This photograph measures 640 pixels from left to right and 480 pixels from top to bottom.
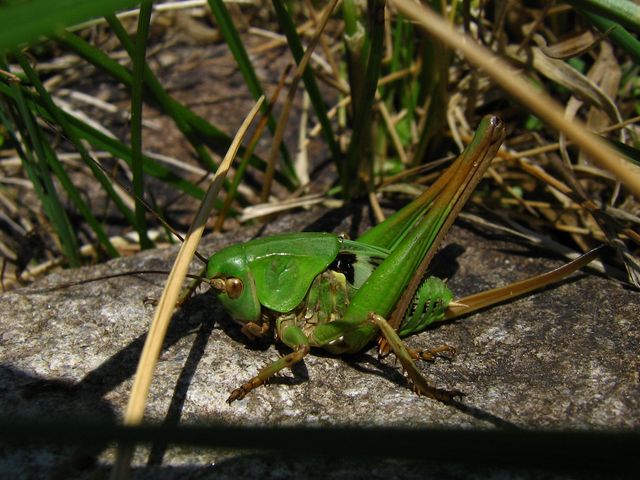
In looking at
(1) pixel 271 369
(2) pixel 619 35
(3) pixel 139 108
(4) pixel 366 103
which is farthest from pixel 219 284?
(2) pixel 619 35

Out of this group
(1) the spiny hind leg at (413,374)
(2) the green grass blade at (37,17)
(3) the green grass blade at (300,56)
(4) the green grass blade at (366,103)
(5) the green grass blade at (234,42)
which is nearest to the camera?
(2) the green grass blade at (37,17)

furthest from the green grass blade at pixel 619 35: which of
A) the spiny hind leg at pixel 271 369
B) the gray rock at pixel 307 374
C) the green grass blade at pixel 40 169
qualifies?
the green grass blade at pixel 40 169

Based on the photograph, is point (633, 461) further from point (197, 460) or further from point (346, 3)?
point (346, 3)

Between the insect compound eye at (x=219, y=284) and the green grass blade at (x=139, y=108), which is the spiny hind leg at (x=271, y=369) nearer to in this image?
the insect compound eye at (x=219, y=284)

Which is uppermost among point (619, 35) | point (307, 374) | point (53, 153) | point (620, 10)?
point (620, 10)

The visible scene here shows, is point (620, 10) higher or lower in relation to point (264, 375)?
higher

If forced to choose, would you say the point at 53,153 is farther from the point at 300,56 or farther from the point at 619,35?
the point at 619,35

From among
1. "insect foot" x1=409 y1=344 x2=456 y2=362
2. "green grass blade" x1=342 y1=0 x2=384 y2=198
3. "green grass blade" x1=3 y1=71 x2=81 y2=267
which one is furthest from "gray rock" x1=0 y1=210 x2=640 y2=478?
A: "green grass blade" x1=342 y1=0 x2=384 y2=198
